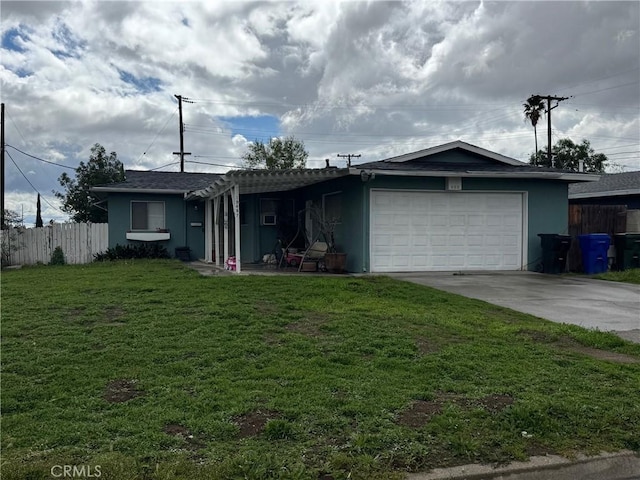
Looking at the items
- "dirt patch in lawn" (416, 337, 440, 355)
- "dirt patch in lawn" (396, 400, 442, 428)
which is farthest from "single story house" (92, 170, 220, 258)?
"dirt patch in lawn" (396, 400, 442, 428)

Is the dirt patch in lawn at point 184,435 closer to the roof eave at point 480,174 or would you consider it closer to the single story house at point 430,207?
the single story house at point 430,207

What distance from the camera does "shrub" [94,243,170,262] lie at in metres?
17.7

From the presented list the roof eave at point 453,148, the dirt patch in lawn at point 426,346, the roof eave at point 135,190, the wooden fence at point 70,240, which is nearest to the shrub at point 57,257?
the wooden fence at point 70,240

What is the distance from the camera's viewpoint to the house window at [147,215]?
1892 centimetres

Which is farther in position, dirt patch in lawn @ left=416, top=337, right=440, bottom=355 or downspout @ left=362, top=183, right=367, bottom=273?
downspout @ left=362, top=183, right=367, bottom=273

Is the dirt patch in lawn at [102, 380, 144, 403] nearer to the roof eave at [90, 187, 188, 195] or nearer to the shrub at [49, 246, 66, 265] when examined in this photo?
the roof eave at [90, 187, 188, 195]

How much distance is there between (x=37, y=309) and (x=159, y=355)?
134 inches

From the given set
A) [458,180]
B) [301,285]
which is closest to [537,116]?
[458,180]

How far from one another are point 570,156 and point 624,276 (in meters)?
29.8

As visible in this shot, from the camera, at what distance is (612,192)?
63.7 ft

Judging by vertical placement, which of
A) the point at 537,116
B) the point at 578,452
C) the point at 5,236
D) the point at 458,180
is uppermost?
the point at 537,116

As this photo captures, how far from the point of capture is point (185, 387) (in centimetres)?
438

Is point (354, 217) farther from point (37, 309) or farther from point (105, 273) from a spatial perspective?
point (37, 309)

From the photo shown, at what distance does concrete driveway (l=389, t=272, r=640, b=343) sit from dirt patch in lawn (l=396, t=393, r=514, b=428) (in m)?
3.35
